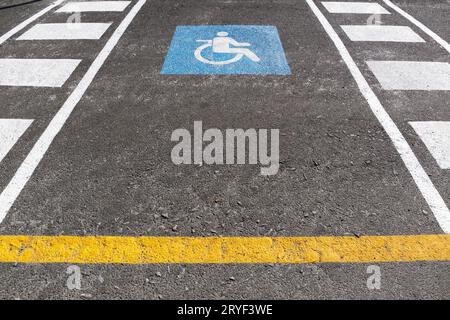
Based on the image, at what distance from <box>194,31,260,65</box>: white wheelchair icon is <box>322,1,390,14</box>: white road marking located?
2.75 metres

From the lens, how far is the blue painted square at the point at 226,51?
6316 mm

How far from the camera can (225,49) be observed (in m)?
6.95

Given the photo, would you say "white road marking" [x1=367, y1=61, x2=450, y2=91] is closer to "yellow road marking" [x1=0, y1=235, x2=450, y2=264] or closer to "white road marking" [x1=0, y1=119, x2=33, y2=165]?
"yellow road marking" [x1=0, y1=235, x2=450, y2=264]

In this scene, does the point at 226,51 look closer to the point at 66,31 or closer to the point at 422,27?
the point at 66,31

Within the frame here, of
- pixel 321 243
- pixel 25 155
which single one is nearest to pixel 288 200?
pixel 321 243

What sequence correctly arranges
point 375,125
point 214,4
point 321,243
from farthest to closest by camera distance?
point 214,4, point 375,125, point 321,243

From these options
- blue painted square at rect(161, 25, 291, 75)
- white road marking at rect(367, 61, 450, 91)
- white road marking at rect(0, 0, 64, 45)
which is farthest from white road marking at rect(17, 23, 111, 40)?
white road marking at rect(367, 61, 450, 91)

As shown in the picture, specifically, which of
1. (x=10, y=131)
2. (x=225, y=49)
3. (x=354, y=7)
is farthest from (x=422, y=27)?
(x=10, y=131)

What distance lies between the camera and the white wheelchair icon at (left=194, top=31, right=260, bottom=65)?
660cm

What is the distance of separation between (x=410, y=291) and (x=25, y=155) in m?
3.95

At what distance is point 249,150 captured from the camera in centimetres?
457

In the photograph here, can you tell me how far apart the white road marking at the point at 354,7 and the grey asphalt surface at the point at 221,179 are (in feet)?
8.00

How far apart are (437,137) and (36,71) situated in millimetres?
5588

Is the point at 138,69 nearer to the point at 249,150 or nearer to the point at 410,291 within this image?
the point at 249,150
